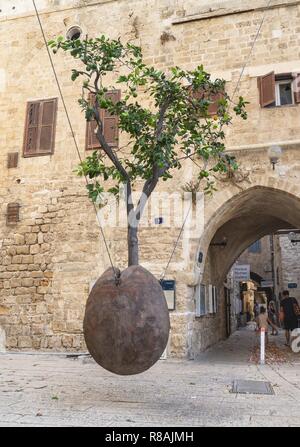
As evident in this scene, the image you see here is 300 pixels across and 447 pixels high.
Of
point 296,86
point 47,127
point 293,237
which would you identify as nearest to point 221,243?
point 296,86

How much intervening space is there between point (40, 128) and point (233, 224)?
521 cm

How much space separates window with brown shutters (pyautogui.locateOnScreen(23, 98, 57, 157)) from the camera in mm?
9352

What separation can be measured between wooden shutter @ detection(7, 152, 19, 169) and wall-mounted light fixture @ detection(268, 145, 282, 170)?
5.42m

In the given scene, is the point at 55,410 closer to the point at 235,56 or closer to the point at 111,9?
the point at 235,56

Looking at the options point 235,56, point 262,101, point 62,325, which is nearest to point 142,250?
point 62,325

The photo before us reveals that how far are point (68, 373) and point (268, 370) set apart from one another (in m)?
3.08

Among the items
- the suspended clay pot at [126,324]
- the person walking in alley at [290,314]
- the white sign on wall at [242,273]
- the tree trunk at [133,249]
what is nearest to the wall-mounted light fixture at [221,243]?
the person walking in alley at [290,314]

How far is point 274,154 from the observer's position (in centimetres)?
787

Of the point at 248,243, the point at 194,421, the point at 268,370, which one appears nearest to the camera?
the point at 194,421

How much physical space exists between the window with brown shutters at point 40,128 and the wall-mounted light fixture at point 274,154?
181 inches

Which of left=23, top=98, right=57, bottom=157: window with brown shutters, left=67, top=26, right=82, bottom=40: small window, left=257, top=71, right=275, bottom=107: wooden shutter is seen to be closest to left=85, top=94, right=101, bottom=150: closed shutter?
left=23, top=98, right=57, bottom=157: window with brown shutters

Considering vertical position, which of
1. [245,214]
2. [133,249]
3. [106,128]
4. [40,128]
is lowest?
[133,249]

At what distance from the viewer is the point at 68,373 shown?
5.93 meters

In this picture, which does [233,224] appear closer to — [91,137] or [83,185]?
[83,185]
